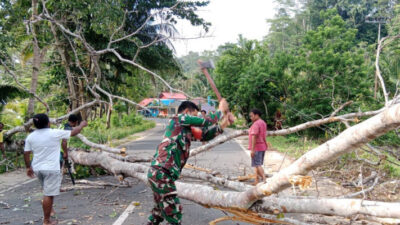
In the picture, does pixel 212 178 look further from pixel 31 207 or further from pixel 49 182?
pixel 31 207

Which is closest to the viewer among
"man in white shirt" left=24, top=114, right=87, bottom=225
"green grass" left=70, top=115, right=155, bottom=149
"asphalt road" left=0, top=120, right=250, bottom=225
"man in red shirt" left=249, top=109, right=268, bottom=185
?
"man in white shirt" left=24, top=114, right=87, bottom=225

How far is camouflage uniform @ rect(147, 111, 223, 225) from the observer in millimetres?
3705

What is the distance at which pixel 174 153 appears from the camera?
147 inches

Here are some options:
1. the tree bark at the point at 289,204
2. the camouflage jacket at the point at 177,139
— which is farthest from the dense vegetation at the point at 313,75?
the camouflage jacket at the point at 177,139

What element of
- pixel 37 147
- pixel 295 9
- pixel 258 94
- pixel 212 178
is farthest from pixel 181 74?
pixel 295 9

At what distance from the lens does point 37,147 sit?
4590 millimetres

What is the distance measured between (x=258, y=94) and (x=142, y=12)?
321 inches

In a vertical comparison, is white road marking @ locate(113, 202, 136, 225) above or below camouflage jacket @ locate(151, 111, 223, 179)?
below

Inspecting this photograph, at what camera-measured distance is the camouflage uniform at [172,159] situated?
371 centimetres

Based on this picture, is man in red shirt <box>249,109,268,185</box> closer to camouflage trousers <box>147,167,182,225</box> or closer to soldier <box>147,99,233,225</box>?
soldier <box>147,99,233,225</box>

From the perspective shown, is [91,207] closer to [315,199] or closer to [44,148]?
[44,148]

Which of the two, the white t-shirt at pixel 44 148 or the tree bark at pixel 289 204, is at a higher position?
the white t-shirt at pixel 44 148

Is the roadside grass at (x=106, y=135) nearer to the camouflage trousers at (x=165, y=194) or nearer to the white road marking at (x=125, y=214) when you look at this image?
the white road marking at (x=125, y=214)

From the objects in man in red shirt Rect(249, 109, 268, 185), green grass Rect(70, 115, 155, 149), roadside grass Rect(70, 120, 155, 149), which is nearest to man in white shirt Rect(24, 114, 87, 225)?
man in red shirt Rect(249, 109, 268, 185)
